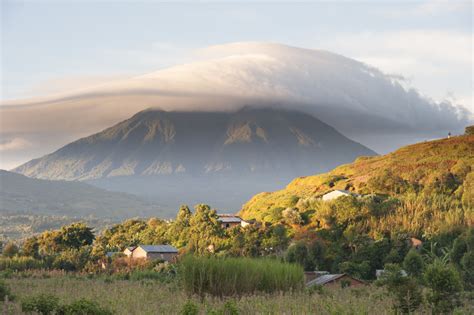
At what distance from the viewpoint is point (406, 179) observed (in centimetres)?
6725

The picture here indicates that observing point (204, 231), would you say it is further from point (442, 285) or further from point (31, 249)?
point (442, 285)

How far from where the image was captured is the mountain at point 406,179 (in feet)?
204

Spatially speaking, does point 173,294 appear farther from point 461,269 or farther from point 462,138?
point 462,138

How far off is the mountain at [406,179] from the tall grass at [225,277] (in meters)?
30.8

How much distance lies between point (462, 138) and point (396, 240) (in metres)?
39.1

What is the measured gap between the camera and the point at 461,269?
125 ft

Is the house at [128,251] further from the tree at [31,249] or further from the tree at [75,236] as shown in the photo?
the tree at [31,249]

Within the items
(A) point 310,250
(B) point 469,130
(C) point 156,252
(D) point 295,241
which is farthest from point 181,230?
(B) point 469,130

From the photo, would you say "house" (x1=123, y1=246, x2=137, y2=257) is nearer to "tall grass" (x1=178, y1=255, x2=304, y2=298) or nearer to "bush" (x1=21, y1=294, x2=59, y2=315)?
"tall grass" (x1=178, y1=255, x2=304, y2=298)

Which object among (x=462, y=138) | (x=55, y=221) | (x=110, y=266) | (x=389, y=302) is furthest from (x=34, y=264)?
(x=55, y=221)

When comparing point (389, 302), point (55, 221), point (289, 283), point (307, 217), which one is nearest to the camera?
point (389, 302)

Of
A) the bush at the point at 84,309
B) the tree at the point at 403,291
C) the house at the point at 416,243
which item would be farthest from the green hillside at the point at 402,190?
the bush at the point at 84,309

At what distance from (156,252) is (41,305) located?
130ft

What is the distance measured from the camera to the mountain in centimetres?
6216
